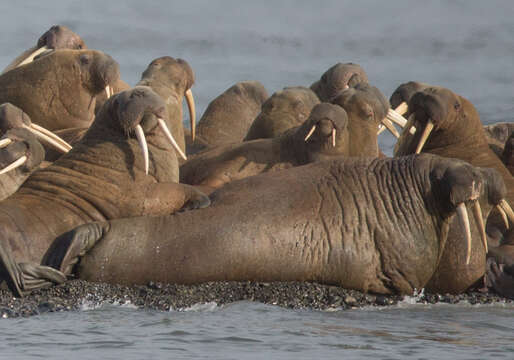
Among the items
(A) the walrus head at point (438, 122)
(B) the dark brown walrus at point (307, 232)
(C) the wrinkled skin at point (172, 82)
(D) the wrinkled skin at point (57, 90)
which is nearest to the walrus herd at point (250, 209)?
(B) the dark brown walrus at point (307, 232)

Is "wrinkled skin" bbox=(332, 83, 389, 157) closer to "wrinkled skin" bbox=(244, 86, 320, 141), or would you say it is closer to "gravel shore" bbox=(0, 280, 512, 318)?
"wrinkled skin" bbox=(244, 86, 320, 141)

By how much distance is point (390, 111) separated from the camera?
9.91 meters

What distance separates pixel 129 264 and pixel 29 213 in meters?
0.79

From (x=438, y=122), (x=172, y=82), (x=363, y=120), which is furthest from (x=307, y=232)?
(x=172, y=82)

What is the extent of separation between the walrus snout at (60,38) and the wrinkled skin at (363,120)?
4240mm

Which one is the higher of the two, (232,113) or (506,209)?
(232,113)

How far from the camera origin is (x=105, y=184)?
7621 mm

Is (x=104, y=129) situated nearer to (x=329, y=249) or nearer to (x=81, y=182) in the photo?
(x=81, y=182)

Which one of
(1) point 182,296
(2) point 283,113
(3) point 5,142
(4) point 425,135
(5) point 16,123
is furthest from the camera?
(2) point 283,113

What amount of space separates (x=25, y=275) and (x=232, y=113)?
6.80 m

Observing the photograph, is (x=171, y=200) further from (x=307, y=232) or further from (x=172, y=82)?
(x=172, y=82)

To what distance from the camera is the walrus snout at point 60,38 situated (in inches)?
494

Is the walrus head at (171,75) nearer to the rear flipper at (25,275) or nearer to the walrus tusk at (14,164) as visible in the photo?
the walrus tusk at (14,164)

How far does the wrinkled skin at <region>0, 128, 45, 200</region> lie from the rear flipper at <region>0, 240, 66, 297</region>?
4.38 feet
